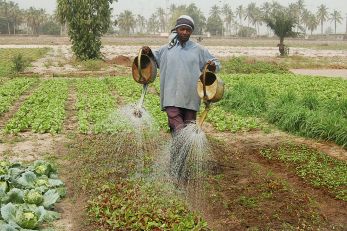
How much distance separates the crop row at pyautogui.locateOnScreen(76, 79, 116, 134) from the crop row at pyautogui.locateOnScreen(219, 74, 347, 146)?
314cm

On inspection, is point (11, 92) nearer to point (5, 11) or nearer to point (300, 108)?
point (300, 108)

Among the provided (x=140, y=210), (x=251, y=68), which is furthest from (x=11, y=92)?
(x=251, y=68)

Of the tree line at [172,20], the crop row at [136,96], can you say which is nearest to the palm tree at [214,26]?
the tree line at [172,20]

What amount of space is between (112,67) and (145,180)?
69.3 ft

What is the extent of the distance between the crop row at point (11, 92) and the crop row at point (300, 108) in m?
5.57

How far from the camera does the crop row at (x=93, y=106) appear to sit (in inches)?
373

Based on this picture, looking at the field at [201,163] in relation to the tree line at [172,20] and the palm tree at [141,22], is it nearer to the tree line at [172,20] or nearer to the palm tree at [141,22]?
the tree line at [172,20]

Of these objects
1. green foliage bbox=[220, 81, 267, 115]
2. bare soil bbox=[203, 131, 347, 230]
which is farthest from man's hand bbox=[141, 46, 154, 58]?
green foliage bbox=[220, 81, 267, 115]

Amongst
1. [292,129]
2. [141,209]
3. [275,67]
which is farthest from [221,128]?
[275,67]

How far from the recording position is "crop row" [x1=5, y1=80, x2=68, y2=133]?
923cm

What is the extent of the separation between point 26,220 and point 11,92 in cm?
1057

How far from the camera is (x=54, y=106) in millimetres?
11688

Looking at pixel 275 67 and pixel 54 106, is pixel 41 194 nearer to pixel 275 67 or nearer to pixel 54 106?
pixel 54 106

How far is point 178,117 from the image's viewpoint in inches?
227
